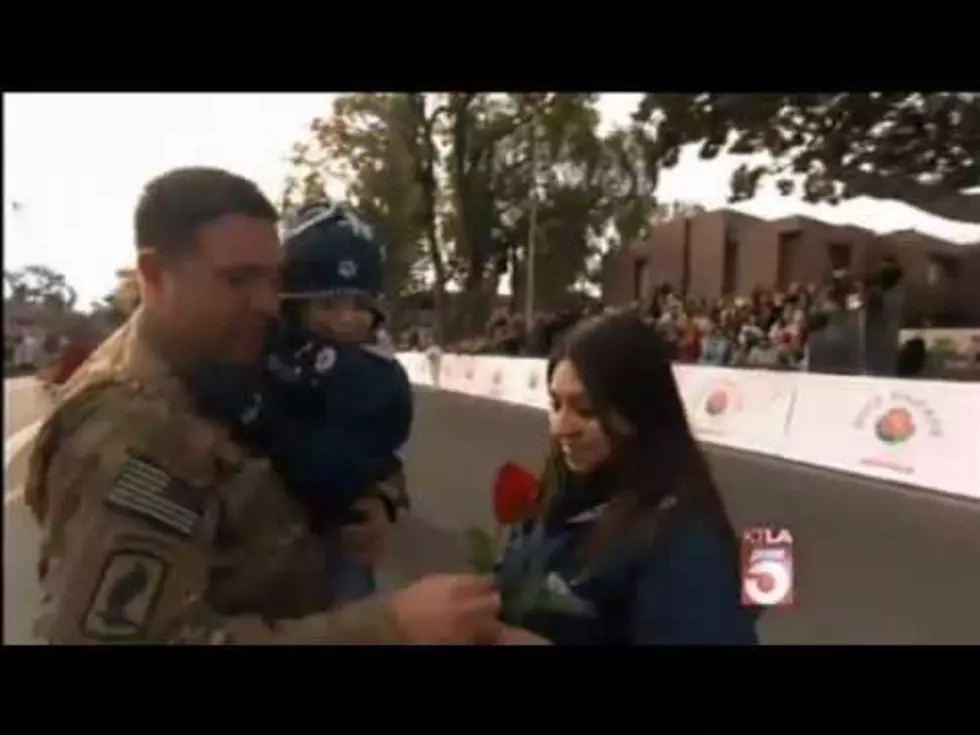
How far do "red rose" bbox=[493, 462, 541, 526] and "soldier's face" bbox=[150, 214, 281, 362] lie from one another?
69 centimetres

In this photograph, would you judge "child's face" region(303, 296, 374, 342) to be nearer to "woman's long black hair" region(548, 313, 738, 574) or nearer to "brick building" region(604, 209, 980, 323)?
"woman's long black hair" region(548, 313, 738, 574)


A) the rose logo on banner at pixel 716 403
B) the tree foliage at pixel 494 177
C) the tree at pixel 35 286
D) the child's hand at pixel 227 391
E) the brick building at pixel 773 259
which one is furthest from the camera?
the brick building at pixel 773 259

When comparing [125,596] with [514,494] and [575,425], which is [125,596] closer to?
[575,425]

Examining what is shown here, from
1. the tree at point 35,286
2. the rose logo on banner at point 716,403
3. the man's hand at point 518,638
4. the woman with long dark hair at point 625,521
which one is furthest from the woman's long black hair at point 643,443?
the tree at point 35,286

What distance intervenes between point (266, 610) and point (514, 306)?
5.56ft

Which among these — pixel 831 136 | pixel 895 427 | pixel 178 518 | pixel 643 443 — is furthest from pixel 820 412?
pixel 178 518

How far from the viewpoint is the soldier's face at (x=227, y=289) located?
6.86ft

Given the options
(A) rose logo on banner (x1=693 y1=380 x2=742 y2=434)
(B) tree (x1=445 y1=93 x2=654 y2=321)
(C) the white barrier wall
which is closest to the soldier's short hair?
(C) the white barrier wall

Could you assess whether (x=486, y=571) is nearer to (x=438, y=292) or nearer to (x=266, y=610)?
(x=266, y=610)

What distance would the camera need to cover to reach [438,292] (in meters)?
3.32

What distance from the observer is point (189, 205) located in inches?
92.6

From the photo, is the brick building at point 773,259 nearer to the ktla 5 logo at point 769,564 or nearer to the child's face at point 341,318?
the ktla 5 logo at point 769,564

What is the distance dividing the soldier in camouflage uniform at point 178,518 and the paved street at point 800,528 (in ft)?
1.32

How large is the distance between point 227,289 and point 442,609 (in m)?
0.66
